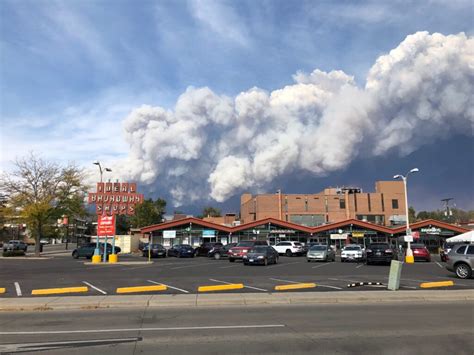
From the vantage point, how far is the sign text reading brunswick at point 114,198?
3853cm

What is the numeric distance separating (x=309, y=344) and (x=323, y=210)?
111 m

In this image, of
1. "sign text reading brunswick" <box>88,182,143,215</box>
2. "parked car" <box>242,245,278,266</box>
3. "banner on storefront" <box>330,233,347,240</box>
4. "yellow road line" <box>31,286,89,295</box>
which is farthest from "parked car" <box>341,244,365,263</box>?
"banner on storefront" <box>330,233,347,240</box>

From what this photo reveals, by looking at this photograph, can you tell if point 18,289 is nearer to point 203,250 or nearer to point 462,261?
point 462,261

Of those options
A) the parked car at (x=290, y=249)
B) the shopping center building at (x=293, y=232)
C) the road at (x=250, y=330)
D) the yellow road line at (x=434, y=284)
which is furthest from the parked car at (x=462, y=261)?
the shopping center building at (x=293, y=232)

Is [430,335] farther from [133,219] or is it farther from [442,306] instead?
[133,219]

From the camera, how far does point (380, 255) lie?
32.1m

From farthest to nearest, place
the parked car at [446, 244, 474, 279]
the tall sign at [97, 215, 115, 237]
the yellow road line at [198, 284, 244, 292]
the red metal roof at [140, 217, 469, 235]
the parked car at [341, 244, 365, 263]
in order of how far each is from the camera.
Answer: the red metal roof at [140, 217, 469, 235]
the tall sign at [97, 215, 115, 237]
the parked car at [341, 244, 365, 263]
the parked car at [446, 244, 474, 279]
the yellow road line at [198, 284, 244, 292]

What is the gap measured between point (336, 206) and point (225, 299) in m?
108

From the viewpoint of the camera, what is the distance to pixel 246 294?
14445 mm

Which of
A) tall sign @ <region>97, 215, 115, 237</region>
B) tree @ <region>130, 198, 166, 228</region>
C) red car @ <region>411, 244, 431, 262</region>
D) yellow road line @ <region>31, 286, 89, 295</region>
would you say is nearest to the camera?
yellow road line @ <region>31, 286, 89, 295</region>

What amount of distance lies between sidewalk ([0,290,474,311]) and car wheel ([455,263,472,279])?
6432 millimetres

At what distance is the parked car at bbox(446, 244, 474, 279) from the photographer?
20484 millimetres

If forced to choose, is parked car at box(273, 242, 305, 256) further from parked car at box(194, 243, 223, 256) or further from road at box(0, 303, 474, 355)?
road at box(0, 303, 474, 355)

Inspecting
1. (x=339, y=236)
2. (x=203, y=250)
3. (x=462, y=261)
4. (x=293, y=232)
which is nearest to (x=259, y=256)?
(x=462, y=261)
